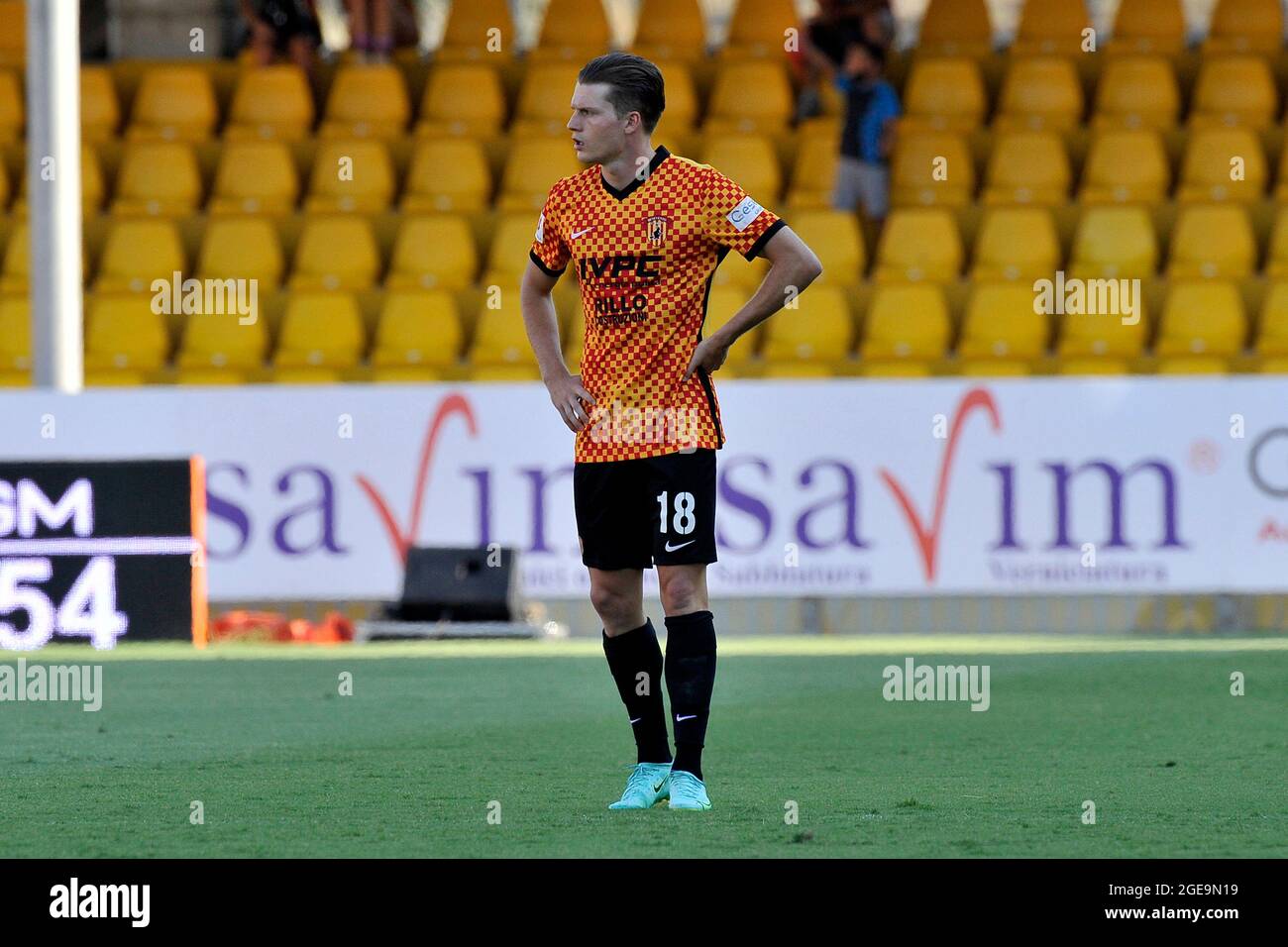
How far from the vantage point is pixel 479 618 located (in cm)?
1338

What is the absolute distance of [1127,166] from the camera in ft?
56.8

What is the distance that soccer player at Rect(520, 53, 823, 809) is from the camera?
21.1ft

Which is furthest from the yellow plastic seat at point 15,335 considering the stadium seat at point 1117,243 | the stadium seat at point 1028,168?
the stadium seat at point 1117,243

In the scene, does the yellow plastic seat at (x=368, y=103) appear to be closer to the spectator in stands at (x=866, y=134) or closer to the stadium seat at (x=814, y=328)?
the spectator in stands at (x=866, y=134)

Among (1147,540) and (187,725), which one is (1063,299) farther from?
(187,725)

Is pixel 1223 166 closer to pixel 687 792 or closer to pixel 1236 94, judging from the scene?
pixel 1236 94

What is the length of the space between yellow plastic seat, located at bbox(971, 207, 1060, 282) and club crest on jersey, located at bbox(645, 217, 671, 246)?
33.5ft

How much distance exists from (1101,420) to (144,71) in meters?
9.32

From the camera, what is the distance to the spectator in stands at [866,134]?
16812 mm

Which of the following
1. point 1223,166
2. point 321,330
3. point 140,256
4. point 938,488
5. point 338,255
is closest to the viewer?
point 938,488

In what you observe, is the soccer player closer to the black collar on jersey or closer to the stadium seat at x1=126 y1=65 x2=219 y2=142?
the black collar on jersey

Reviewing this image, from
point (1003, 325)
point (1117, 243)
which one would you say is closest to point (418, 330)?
point (1003, 325)

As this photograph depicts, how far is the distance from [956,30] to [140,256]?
6468 mm

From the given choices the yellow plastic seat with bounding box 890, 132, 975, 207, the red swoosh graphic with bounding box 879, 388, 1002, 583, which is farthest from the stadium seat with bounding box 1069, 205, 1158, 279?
the red swoosh graphic with bounding box 879, 388, 1002, 583
